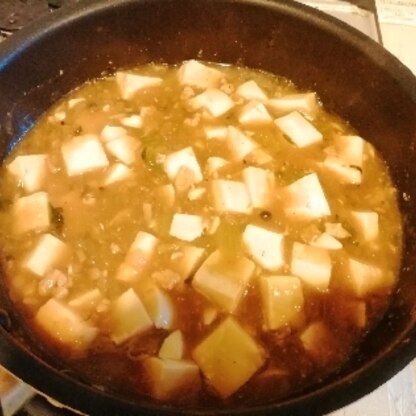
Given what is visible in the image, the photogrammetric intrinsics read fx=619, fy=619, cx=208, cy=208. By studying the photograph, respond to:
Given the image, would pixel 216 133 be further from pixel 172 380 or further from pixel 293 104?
pixel 172 380

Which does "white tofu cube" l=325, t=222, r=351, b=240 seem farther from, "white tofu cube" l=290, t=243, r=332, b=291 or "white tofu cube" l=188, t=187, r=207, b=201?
"white tofu cube" l=188, t=187, r=207, b=201

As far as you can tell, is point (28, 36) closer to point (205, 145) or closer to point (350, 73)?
point (205, 145)

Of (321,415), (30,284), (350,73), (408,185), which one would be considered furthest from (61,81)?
(321,415)

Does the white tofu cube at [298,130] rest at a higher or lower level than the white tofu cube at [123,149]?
lower

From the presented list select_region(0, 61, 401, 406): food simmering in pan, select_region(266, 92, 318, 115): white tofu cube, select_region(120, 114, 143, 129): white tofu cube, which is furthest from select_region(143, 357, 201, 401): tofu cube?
select_region(266, 92, 318, 115): white tofu cube

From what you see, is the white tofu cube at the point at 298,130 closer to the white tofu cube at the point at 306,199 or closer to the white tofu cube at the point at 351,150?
the white tofu cube at the point at 351,150

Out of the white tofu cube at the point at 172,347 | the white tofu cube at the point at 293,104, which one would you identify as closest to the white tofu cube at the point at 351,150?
the white tofu cube at the point at 293,104

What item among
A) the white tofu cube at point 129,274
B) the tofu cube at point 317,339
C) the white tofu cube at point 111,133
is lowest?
the tofu cube at point 317,339
